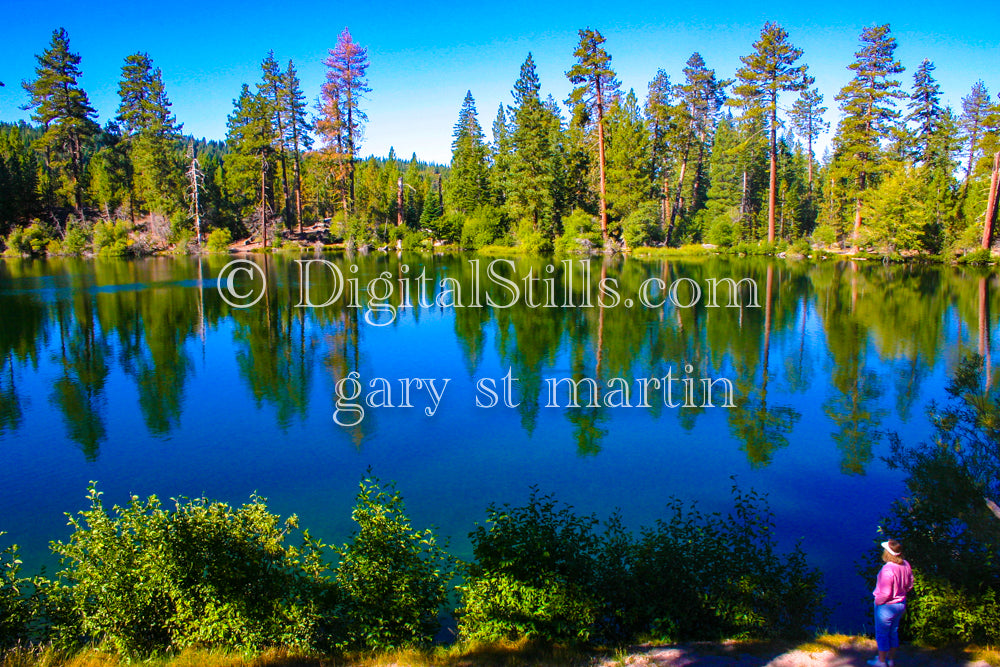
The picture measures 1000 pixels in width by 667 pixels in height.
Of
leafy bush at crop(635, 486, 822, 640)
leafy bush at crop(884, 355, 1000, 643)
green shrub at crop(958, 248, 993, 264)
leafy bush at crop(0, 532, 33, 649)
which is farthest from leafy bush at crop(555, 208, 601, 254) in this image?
leafy bush at crop(0, 532, 33, 649)

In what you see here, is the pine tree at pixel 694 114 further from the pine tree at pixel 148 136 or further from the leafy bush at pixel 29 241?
the leafy bush at pixel 29 241

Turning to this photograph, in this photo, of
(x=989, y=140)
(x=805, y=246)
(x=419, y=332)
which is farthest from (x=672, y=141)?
(x=419, y=332)

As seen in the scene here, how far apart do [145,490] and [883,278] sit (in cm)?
3598

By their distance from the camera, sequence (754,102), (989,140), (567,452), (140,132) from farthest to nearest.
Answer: (140,132), (754,102), (989,140), (567,452)

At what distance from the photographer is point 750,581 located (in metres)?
6.23

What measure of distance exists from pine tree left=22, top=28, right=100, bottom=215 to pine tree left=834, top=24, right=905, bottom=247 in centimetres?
6140

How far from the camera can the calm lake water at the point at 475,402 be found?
9758 mm

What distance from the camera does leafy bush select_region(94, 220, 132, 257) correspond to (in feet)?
171

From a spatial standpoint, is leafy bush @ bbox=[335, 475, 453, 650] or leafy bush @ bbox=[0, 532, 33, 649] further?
leafy bush @ bbox=[335, 475, 453, 650]

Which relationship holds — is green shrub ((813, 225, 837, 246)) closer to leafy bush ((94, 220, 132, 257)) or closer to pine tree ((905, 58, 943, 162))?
pine tree ((905, 58, 943, 162))

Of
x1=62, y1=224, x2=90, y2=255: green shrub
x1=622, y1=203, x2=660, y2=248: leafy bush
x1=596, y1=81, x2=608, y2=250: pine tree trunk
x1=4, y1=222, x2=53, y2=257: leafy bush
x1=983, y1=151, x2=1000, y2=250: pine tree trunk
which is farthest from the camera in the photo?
x1=62, y1=224, x2=90, y2=255: green shrub

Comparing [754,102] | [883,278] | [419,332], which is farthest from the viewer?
[754,102]

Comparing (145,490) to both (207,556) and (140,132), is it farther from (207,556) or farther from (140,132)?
(140,132)

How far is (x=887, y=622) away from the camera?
5.55m
